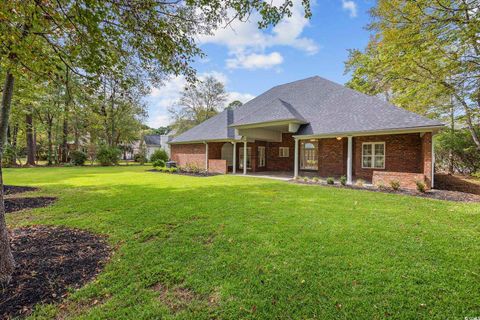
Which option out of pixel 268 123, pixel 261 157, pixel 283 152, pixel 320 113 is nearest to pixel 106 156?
pixel 261 157

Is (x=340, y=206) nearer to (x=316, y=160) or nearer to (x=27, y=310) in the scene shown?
(x=27, y=310)

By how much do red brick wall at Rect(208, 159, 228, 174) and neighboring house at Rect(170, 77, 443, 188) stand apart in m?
0.02

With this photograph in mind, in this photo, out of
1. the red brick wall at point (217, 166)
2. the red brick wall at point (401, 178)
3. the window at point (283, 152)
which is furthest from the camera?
the window at point (283, 152)

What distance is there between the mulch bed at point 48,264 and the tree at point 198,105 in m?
31.4

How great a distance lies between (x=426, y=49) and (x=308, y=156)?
8930 millimetres

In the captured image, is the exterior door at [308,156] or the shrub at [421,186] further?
the exterior door at [308,156]

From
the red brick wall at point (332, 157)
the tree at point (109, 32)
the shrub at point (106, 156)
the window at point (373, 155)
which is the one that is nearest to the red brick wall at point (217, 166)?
the red brick wall at point (332, 157)

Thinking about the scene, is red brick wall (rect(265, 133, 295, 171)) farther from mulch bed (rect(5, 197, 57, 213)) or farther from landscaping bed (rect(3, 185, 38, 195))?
landscaping bed (rect(3, 185, 38, 195))

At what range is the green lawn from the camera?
7.76 ft

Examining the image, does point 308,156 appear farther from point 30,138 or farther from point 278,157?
point 30,138

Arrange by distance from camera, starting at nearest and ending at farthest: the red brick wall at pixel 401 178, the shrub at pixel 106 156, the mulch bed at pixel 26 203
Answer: the mulch bed at pixel 26 203 < the red brick wall at pixel 401 178 < the shrub at pixel 106 156

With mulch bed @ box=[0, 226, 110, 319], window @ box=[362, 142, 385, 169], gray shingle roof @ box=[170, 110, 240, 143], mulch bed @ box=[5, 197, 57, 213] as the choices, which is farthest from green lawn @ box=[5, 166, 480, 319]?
gray shingle roof @ box=[170, 110, 240, 143]

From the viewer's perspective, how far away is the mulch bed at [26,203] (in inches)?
245

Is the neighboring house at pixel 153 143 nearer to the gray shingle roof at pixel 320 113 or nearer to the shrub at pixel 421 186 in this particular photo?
the gray shingle roof at pixel 320 113
